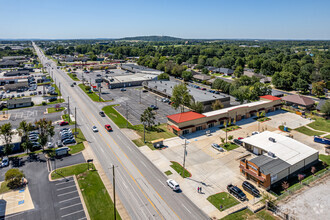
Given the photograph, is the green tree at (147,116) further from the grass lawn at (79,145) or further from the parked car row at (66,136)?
the parked car row at (66,136)

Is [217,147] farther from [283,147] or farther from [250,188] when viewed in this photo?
[250,188]

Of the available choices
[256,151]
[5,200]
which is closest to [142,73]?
[256,151]

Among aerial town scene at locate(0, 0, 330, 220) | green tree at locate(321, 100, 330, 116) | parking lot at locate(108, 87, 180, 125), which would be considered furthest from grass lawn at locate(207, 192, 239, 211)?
green tree at locate(321, 100, 330, 116)

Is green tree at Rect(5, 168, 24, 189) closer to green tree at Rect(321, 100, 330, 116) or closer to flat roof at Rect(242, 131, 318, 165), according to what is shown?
flat roof at Rect(242, 131, 318, 165)

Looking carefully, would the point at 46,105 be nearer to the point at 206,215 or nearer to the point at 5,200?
the point at 5,200

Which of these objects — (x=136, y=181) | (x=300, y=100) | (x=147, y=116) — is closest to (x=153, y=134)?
(x=147, y=116)
